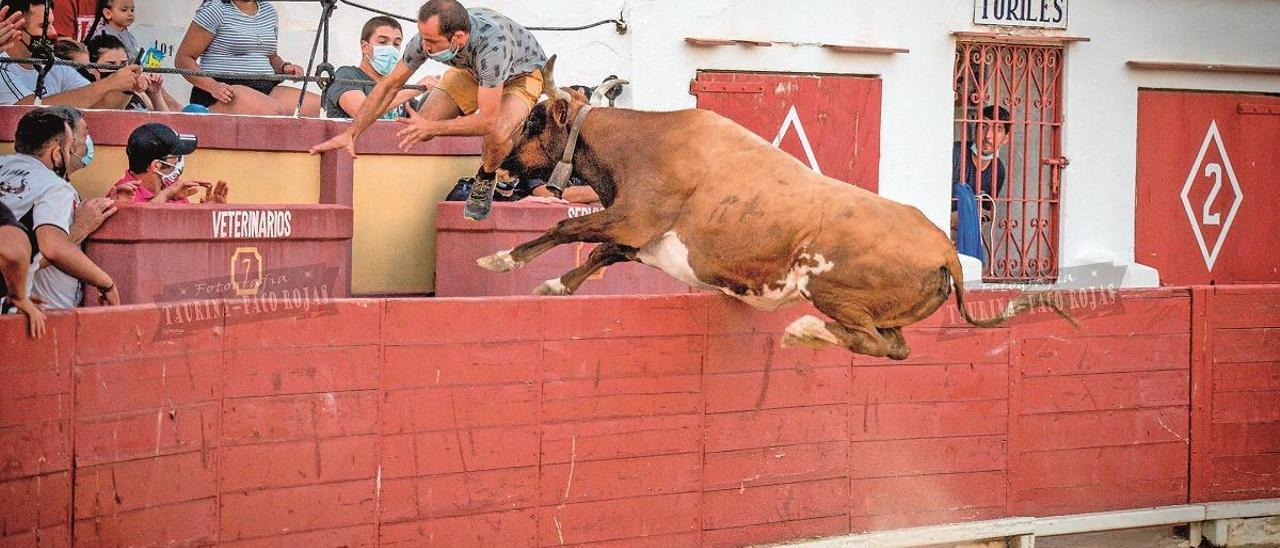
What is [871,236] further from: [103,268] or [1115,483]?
[103,268]

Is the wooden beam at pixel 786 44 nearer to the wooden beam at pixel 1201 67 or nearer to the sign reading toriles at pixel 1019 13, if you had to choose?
the sign reading toriles at pixel 1019 13

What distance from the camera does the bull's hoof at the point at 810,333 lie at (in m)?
8.10

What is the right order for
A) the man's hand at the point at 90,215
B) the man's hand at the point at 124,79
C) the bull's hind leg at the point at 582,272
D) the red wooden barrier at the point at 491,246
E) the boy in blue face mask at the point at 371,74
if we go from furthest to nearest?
the boy in blue face mask at the point at 371,74, the red wooden barrier at the point at 491,246, the man's hand at the point at 124,79, the bull's hind leg at the point at 582,272, the man's hand at the point at 90,215

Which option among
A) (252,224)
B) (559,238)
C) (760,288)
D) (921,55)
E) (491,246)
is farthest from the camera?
(921,55)

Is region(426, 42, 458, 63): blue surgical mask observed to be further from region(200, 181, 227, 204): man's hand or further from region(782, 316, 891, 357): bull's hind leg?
region(782, 316, 891, 357): bull's hind leg

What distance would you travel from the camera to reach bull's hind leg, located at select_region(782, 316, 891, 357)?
26.6 ft

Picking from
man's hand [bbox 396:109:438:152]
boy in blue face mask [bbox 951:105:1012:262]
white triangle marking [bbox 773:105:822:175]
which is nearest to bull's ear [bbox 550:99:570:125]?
man's hand [bbox 396:109:438:152]

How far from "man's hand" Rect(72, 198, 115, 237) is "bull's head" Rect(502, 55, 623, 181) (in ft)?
6.70

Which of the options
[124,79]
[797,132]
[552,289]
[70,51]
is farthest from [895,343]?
[797,132]

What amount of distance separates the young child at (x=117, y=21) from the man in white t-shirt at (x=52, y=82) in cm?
48

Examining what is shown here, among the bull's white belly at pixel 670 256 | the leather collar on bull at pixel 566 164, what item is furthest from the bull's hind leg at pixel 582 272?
Answer: the leather collar on bull at pixel 566 164

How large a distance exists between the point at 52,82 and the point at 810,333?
4605mm

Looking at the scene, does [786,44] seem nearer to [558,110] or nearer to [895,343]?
[558,110]

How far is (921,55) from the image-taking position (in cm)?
1501
